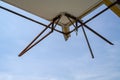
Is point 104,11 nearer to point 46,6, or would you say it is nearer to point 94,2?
point 94,2

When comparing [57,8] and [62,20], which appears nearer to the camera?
[57,8]

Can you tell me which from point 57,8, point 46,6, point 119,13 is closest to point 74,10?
point 57,8

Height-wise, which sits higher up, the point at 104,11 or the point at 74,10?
the point at 74,10

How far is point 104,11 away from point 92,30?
1.13 metres

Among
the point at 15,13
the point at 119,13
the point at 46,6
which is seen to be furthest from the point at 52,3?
the point at 119,13

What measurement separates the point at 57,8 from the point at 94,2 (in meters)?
1.43

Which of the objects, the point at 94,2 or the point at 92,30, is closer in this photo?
the point at 94,2

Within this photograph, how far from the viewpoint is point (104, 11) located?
7.11 metres

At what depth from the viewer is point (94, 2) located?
7305mm

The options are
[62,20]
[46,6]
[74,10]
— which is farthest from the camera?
[62,20]

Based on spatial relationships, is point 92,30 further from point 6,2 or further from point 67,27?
point 6,2

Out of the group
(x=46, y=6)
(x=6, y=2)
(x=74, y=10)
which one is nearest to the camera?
(x=6, y=2)

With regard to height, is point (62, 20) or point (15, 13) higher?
point (62, 20)

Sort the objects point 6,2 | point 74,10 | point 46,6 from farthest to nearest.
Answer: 1. point 74,10
2. point 46,6
3. point 6,2
